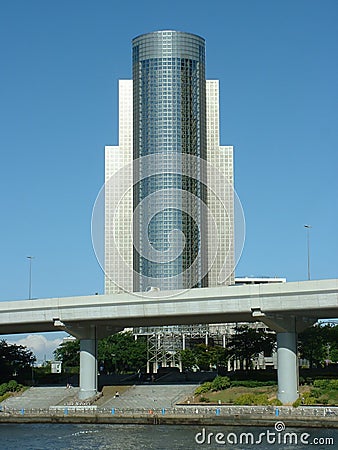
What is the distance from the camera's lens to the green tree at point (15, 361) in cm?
11038

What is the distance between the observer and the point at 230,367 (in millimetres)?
120188

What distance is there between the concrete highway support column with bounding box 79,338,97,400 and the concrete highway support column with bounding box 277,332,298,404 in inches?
819

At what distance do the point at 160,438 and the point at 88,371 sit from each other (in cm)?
2719

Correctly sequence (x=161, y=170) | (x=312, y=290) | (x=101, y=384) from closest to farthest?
(x=312, y=290) → (x=101, y=384) → (x=161, y=170)

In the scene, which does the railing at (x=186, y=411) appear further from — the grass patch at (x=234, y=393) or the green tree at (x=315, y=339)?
the green tree at (x=315, y=339)

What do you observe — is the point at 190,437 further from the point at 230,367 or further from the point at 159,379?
the point at 230,367

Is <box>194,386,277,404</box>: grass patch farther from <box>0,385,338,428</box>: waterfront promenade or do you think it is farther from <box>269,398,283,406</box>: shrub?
<box>269,398,283,406</box>: shrub

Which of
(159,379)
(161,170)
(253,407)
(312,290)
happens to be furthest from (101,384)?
(161,170)

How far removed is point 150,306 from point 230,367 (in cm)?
4136

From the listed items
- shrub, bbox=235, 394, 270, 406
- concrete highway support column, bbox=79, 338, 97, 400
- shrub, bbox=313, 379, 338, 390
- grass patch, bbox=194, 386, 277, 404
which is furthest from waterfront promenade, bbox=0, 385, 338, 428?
shrub, bbox=313, 379, 338, 390

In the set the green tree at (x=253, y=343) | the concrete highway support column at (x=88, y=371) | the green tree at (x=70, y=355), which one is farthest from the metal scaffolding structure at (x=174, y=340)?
the concrete highway support column at (x=88, y=371)

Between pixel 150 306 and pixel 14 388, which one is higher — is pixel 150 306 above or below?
above

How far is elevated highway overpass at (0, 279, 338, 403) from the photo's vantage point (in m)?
73.9

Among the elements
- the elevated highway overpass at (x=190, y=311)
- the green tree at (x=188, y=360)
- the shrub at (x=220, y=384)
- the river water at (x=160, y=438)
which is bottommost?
the river water at (x=160, y=438)
